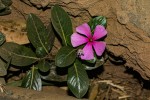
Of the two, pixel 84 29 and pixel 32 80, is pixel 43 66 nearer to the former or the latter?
pixel 32 80

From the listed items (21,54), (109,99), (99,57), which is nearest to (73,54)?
(99,57)

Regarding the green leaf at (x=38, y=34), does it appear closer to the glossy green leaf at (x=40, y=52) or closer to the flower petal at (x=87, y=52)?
the glossy green leaf at (x=40, y=52)

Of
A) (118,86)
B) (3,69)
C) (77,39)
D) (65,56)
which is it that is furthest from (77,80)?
(118,86)

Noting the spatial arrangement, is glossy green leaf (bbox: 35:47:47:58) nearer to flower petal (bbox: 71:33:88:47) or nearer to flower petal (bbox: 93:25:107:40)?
flower petal (bbox: 71:33:88:47)

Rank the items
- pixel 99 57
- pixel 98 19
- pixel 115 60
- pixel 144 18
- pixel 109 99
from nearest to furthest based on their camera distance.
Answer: pixel 144 18
pixel 98 19
pixel 99 57
pixel 115 60
pixel 109 99

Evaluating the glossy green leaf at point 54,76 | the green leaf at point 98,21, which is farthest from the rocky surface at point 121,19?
the glossy green leaf at point 54,76

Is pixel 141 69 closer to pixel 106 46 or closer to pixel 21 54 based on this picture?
pixel 106 46
